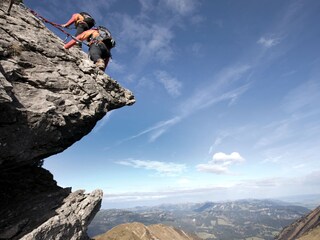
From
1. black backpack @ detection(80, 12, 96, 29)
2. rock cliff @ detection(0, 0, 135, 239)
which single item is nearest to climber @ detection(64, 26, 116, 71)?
rock cliff @ detection(0, 0, 135, 239)

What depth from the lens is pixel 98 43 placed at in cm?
2414

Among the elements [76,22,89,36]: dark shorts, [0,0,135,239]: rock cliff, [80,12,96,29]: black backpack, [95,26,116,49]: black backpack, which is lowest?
[0,0,135,239]: rock cliff

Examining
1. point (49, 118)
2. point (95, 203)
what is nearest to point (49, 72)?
point (49, 118)

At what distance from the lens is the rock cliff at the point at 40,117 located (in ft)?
51.9

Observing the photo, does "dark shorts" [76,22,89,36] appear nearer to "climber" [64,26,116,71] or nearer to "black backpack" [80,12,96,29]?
"black backpack" [80,12,96,29]

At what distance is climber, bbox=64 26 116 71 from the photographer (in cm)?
2412

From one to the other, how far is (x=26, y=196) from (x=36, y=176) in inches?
132

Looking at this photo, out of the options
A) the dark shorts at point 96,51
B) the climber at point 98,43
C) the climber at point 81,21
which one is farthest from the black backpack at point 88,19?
the dark shorts at point 96,51

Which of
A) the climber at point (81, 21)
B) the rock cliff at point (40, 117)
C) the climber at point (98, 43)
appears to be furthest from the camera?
the climber at point (81, 21)

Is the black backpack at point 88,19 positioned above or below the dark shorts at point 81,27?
above

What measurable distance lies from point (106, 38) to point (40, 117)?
11382 millimetres

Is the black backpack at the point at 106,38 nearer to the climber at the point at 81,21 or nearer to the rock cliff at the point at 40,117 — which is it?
the climber at the point at 81,21

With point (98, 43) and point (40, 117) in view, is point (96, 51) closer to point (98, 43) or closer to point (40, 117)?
point (98, 43)

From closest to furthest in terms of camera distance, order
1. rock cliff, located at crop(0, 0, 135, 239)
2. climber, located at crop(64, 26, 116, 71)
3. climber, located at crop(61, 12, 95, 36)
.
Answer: rock cliff, located at crop(0, 0, 135, 239)
climber, located at crop(64, 26, 116, 71)
climber, located at crop(61, 12, 95, 36)
